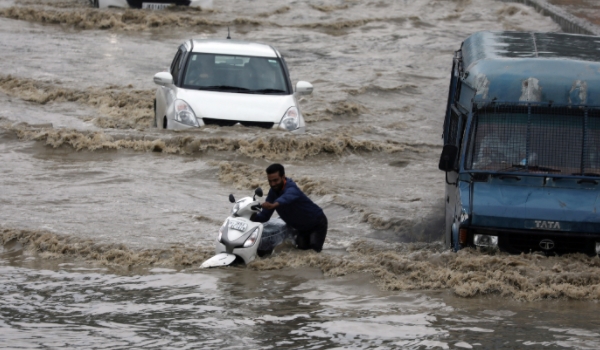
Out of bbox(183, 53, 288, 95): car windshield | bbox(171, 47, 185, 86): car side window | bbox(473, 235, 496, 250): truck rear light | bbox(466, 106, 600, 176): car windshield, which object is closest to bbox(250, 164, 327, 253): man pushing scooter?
bbox(466, 106, 600, 176): car windshield

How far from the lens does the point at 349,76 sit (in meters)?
25.9

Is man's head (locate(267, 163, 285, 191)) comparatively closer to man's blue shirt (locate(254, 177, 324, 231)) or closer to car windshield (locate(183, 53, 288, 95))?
man's blue shirt (locate(254, 177, 324, 231))

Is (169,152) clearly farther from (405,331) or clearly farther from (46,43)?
(46,43)

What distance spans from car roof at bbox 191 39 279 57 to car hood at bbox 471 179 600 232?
23.1ft

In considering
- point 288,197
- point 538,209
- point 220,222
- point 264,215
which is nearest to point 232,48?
point 220,222

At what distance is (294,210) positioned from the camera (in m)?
10.2

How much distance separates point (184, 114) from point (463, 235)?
6.49 metres

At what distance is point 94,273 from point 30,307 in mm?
1477

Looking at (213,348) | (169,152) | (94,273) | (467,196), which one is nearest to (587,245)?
(467,196)

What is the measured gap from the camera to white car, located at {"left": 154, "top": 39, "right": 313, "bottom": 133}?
14.7m

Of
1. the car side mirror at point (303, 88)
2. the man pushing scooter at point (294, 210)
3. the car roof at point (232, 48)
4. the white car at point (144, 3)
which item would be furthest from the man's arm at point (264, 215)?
the white car at point (144, 3)

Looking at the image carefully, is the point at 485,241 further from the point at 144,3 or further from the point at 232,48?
the point at 144,3

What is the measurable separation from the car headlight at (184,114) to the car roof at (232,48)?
1.19 meters

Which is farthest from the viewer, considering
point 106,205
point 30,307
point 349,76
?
point 349,76
